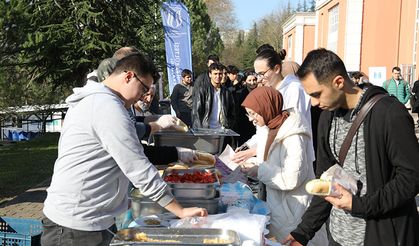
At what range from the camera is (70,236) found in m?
2.09

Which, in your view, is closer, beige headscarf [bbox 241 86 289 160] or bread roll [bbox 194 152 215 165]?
beige headscarf [bbox 241 86 289 160]

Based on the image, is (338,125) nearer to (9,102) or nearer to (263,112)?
(263,112)

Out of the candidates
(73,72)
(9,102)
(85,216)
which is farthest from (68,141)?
(9,102)

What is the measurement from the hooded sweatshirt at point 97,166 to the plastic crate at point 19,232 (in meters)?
0.82

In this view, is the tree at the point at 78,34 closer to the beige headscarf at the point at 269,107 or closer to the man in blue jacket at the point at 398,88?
the man in blue jacket at the point at 398,88

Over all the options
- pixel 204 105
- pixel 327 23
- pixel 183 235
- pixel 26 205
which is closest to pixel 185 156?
pixel 183 235

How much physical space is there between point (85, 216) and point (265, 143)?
4.64 feet

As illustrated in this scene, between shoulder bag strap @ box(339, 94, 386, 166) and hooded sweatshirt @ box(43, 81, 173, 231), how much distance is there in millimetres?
748

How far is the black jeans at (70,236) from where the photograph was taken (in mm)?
2092

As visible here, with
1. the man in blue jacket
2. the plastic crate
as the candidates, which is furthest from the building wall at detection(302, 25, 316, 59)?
the plastic crate

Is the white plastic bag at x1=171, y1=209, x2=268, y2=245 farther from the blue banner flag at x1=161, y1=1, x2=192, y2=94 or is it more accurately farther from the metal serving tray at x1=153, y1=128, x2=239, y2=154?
the blue banner flag at x1=161, y1=1, x2=192, y2=94

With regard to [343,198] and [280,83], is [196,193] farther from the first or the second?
[280,83]

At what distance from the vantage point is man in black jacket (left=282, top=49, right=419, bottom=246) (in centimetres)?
179

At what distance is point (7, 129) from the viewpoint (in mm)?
17938
